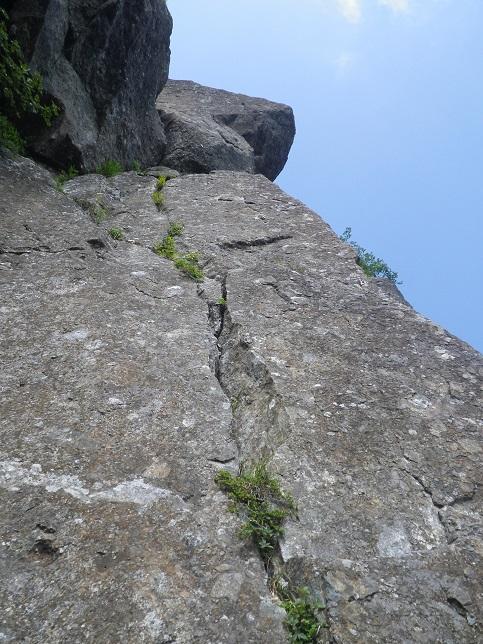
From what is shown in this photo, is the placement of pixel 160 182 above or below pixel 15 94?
below

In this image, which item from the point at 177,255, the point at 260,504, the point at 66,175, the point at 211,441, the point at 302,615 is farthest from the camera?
the point at 66,175

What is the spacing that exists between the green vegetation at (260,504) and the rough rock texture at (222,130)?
25.5 feet

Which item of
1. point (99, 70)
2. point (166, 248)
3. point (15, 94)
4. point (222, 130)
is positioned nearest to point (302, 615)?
point (166, 248)

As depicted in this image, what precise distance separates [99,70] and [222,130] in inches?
142

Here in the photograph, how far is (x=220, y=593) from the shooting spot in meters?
2.95

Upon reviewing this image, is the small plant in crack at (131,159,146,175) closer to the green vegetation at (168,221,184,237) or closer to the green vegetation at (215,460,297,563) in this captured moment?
the green vegetation at (168,221,184,237)

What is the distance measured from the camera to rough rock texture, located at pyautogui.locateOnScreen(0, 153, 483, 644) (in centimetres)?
291

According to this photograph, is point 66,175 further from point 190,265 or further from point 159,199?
point 190,265

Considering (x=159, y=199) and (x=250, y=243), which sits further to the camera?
(x=159, y=199)

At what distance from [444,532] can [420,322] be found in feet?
8.91

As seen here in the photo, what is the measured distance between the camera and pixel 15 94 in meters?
7.46

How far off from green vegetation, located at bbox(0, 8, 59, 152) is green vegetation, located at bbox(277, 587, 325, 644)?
6584 mm

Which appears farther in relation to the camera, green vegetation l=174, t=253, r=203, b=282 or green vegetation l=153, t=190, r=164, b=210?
green vegetation l=153, t=190, r=164, b=210

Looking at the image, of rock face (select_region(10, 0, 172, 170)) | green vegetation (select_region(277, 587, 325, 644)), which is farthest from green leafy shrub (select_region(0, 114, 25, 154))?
green vegetation (select_region(277, 587, 325, 644))
